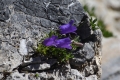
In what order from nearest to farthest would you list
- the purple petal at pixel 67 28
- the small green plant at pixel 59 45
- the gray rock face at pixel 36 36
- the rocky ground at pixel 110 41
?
the gray rock face at pixel 36 36, the small green plant at pixel 59 45, the purple petal at pixel 67 28, the rocky ground at pixel 110 41

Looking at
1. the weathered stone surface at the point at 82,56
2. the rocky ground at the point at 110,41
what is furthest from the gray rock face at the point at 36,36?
the rocky ground at the point at 110,41

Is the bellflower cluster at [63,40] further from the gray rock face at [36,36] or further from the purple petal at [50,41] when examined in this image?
the gray rock face at [36,36]

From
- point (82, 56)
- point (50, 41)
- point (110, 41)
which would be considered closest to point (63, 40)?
point (50, 41)

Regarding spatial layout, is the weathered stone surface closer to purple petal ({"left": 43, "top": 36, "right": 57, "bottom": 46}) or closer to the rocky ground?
purple petal ({"left": 43, "top": 36, "right": 57, "bottom": 46})

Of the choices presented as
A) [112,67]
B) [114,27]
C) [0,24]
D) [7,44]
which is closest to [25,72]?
[7,44]

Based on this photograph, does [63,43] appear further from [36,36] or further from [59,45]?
[36,36]

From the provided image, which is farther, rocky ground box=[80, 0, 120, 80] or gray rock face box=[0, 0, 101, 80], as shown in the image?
rocky ground box=[80, 0, 120, 80]

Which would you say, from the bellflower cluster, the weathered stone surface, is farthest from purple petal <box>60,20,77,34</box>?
the weathered stone surface

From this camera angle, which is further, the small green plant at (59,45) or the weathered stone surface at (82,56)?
the weathered stone surface at (82,56)
